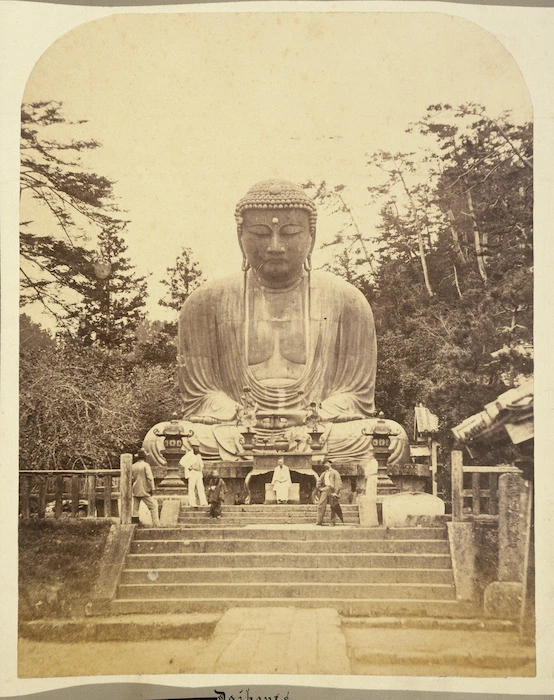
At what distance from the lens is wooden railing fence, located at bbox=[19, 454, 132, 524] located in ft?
30.4

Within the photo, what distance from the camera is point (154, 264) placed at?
9.56 m

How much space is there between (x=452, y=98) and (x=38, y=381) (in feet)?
15.5

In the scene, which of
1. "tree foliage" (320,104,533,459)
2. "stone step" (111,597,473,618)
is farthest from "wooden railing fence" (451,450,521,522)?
"stone step" (111,597,473,618)

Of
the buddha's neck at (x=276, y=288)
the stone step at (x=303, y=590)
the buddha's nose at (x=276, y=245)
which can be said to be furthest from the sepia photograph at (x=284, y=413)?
the buddha's neck at (x=276, y=288)

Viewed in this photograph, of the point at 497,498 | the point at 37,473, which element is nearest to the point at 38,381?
the point at 37,473

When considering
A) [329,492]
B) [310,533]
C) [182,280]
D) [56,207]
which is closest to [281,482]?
[329,492]

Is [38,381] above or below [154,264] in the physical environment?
below

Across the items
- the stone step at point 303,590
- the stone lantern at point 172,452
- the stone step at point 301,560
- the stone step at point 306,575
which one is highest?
the stone lantern at point 172,452

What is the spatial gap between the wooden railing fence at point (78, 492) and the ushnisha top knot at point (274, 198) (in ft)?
8.76

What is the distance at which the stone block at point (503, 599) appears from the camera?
901cm

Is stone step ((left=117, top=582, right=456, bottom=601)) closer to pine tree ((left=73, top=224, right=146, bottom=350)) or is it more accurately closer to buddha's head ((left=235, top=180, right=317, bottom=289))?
pine tree ((left=73, top=224, right=146, bottom=350))

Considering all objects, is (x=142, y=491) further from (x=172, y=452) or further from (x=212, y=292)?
(x=212, y=292)

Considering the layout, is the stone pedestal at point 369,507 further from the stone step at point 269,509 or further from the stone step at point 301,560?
the stone step at point 301,560

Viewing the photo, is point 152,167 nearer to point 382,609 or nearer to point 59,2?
point 59,2
